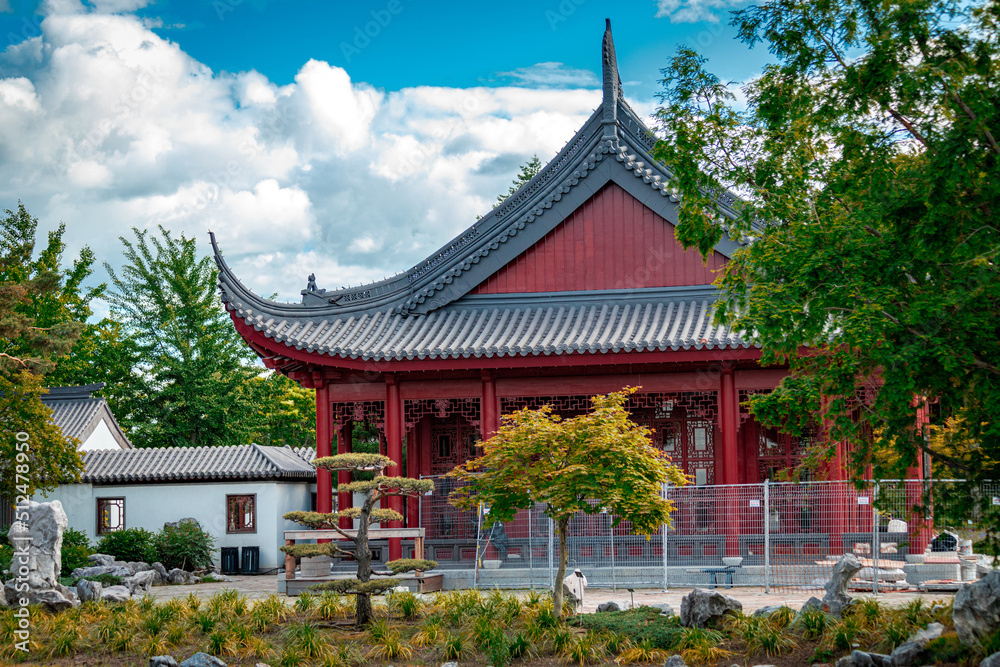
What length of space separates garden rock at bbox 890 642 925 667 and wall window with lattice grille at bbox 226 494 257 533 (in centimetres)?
1759

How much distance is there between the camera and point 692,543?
49.7ft

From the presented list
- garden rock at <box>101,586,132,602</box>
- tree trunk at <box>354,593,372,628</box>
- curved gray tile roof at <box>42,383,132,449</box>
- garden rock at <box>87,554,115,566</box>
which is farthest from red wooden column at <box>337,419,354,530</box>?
curved gray tile roof at <box>42,383,132,449</box>

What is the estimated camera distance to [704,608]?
383 inches

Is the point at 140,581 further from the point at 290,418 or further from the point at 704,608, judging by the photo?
the point at 290,418

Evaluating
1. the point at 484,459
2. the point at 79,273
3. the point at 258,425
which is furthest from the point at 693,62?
the point at 79,273

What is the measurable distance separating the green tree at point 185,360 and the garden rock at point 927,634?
26398 mm

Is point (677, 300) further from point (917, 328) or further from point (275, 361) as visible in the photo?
point (917, 328)

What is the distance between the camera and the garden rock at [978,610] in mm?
7852

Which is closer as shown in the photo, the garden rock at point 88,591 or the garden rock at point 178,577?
the garden rock at point 88,591

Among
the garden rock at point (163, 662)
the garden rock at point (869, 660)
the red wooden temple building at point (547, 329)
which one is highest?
the red wooden temple building at point (547, 329)

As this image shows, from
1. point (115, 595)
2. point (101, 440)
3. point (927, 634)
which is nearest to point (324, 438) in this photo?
point (115, 595)

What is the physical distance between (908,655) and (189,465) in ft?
61.9

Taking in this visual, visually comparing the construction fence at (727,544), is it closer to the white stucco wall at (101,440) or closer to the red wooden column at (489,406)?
the red wooden column at (489,406)

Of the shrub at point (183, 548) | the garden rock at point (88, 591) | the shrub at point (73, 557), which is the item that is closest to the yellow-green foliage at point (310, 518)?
the garden rock at point (88, 591)
